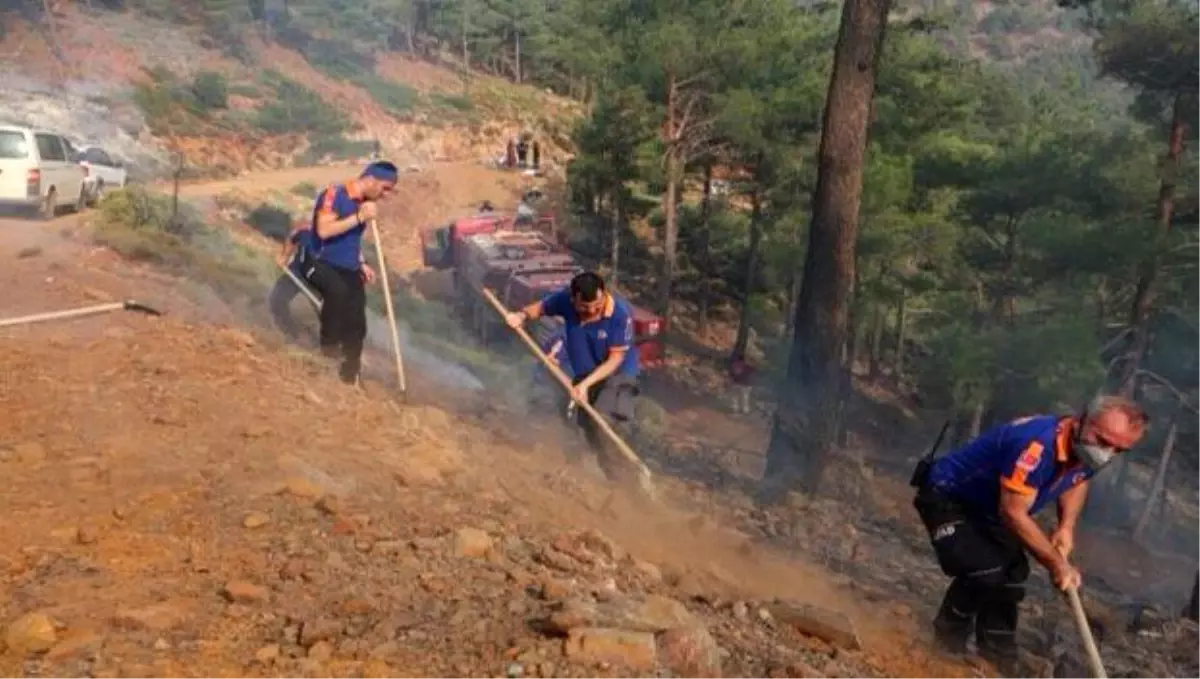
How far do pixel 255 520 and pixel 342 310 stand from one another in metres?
3.63

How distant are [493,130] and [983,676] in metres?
53.6

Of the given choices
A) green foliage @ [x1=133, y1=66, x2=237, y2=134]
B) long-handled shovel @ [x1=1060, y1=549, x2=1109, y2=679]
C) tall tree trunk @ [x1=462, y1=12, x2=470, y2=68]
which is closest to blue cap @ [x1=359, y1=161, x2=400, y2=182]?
long-handled shovel @ [x1=1060, y1=549, x2=1109, y2=679]

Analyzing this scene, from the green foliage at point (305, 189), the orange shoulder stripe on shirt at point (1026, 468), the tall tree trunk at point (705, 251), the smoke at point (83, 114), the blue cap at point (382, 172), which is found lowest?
the tall tree trunk at point (705, 251)

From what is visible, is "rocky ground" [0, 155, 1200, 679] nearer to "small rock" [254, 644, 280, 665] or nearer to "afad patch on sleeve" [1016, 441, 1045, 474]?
"small rock" [254, 644, 280, 665]

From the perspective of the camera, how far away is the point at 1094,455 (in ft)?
15.5

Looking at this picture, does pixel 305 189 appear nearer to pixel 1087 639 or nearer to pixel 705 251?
pixel 705 251

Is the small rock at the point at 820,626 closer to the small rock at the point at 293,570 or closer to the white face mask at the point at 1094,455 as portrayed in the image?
the white face mask at the point at 1094,455

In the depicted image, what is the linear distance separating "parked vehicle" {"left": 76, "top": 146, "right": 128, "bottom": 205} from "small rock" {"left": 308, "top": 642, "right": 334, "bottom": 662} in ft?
62.9

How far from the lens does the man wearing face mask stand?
187 inches

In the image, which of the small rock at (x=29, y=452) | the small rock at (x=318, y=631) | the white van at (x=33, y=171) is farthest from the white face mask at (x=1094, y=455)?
the white van at (x=33, y=171)

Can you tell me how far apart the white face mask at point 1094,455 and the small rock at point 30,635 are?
12.7ft

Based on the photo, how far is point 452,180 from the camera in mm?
43594

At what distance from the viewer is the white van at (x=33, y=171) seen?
18.2 m

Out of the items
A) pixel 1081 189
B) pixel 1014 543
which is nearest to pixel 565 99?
pixel 1081 189
